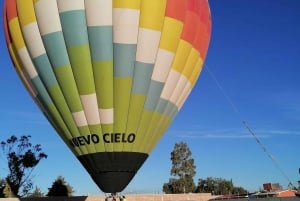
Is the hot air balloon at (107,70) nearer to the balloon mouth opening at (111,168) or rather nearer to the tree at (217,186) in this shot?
the balloon mouth opening at (111,168)

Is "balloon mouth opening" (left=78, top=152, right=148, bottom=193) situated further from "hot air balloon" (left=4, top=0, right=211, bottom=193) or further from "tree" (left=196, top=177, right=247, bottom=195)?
"tree" (left=196, top=177, right=247, bottom=195)

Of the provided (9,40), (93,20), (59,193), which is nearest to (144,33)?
(93,20)

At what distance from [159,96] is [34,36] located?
5.20 meters

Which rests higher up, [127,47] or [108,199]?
[127,47]

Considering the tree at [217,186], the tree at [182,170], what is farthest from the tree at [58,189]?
the tree at [217,186]

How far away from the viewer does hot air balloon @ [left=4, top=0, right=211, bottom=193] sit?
15.3 meters

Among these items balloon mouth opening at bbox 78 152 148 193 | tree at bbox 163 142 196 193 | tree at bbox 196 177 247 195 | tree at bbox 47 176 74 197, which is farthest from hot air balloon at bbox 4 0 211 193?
tree at bbox 196 177 247 195

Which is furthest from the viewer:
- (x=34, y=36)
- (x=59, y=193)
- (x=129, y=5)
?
(x=59, y=193)

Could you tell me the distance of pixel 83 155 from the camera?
15.6 m

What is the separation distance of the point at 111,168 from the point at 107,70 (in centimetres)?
346

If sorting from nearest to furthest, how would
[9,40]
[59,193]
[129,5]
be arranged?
1. [129,5]
2. [9,40]
3. [59,193]

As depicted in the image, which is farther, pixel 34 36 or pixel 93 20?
pixel 34 36

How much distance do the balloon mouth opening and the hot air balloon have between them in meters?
0.04

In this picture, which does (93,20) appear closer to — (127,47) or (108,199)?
(127,47)
